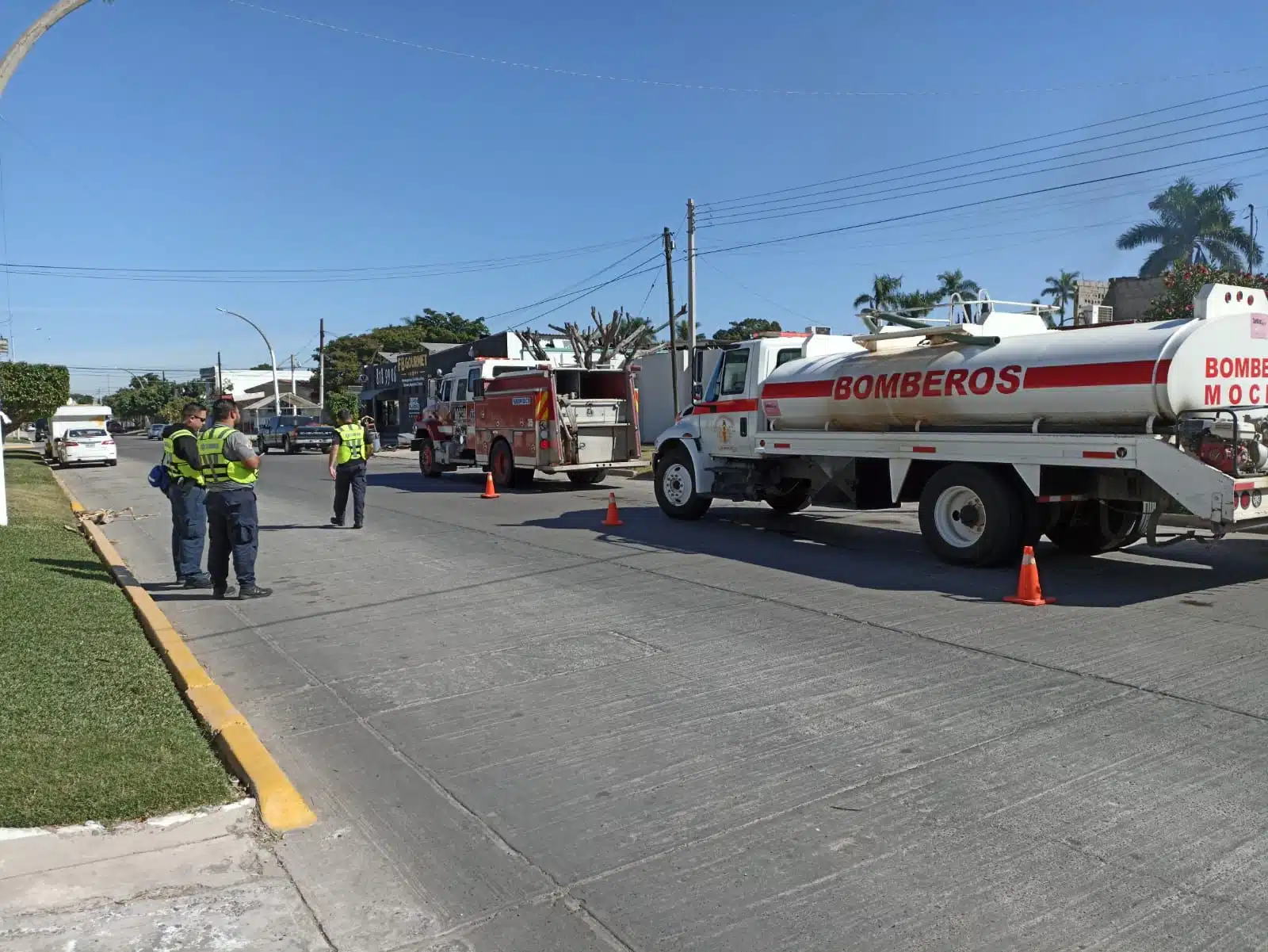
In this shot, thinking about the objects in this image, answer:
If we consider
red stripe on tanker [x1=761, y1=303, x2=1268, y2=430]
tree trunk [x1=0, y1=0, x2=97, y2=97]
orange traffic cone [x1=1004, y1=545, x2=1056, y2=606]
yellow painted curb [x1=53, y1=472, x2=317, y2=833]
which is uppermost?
tree trunk [x1=0, y1=0, x2=97, y2=97]

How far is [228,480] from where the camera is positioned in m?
8.66

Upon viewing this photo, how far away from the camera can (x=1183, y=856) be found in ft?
12.4

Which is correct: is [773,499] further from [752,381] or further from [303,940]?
[303,940]

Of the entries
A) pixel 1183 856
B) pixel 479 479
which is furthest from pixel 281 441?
pixel 1183 856

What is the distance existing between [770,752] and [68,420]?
46.4 metres

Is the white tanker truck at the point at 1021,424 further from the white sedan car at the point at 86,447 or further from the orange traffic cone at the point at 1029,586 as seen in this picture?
the white sedan car at the point at 86,447

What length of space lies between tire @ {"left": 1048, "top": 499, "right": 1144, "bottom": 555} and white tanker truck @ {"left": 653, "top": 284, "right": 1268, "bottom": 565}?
18 millimetres

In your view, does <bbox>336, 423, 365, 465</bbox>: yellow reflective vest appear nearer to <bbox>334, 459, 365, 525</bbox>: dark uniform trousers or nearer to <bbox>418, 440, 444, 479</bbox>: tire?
<bbox>334, 459, 365, 525</bbox>: dark uniform trousers

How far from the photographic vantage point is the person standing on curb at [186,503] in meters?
9.74

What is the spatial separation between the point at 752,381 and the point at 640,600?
5335 millimetres

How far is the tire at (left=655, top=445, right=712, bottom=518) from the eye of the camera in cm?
1425

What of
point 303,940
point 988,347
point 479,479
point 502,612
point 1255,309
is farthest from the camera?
point 479,479

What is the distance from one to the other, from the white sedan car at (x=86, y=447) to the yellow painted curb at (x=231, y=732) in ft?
94.5

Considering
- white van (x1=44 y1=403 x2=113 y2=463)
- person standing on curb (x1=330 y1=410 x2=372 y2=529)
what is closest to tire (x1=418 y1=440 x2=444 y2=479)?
person standing on curb (x1=330 y1=410 x2=372 y2=529)
